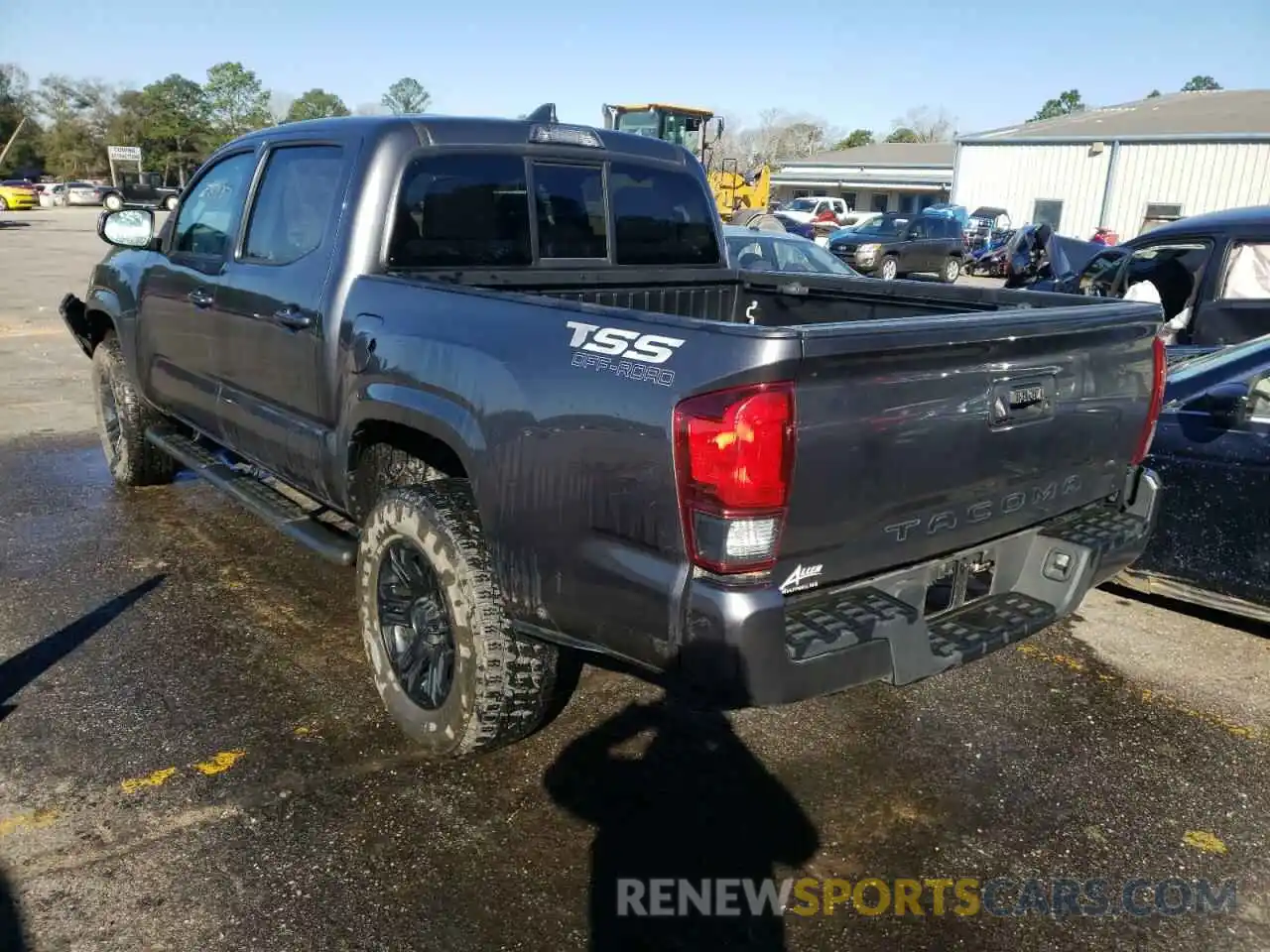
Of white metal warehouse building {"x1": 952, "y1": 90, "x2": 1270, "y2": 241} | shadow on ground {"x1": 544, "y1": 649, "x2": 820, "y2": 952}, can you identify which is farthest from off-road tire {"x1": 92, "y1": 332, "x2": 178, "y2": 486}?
white metal warehouse building {"x1": 952, "y1": 90, "x2": 1270, "y2": 241}

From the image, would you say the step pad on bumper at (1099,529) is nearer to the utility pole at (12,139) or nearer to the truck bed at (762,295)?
the truck bed at (762,295)

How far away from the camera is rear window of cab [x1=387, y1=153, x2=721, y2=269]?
145 inches

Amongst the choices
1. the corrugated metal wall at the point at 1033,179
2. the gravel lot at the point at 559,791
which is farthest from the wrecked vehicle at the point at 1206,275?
the corrugated metal wall at the point at 1033,179

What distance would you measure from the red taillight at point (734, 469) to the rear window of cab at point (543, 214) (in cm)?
180

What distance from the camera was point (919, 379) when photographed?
249cm

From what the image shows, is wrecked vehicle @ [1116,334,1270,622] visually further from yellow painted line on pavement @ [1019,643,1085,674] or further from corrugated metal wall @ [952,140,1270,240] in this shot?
corrugated metal wall @ [952,140,1270,240]

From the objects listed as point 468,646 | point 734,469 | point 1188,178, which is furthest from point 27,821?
point 1188,178

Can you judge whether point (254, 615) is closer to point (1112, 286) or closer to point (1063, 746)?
point (1063, 746)

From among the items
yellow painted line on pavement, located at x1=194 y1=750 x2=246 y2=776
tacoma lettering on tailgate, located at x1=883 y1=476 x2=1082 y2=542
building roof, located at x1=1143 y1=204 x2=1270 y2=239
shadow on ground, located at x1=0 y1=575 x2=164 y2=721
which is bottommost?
shadow on ground, located at x1=0 y1=575 x2=164 y2=721

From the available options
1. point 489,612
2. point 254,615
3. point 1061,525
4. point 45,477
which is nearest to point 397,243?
point 489,612

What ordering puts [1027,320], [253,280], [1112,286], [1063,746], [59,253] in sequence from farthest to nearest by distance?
[59,253]
[1112,286]
[253,280]
[1063,746]
[1027,320]

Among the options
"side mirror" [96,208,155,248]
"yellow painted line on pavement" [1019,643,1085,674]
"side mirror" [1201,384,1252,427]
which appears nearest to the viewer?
"side mirror" [1201,384,1252,427]

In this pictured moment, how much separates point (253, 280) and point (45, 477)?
3302 mm

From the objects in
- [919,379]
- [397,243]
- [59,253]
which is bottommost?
[59,253]
